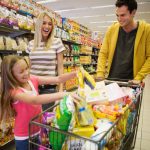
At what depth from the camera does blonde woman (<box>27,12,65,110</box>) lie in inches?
86.4

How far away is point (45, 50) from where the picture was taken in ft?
7.21

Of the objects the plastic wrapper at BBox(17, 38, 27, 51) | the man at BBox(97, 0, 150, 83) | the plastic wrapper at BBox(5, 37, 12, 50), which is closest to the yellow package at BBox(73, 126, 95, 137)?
the man at BBox(97, 0, 150, 83)

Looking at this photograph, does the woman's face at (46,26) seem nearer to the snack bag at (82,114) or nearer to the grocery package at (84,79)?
the grocery package at (84,79)

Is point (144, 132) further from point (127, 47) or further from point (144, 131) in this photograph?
point (127, 47)

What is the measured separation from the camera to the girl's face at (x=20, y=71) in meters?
1.45

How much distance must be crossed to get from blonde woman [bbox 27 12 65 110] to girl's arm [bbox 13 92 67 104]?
85 centimetres

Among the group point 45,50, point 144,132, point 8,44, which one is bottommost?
point 144,132

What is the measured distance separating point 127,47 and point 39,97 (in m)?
1.28

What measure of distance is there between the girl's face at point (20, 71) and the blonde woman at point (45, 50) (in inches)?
29.0

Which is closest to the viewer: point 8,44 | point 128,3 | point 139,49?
point 128,3

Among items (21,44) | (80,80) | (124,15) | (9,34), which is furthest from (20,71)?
(9,34)

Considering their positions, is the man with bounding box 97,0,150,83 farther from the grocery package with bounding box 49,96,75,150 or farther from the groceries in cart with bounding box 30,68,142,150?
the grocery package with bounding box 49,96,75,150

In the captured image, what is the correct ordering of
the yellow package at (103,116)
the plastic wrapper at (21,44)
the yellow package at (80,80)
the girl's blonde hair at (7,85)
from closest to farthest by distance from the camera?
the yellow package at (103,116) → the yellow package at (80,80) → the girl's blonde hair at (7,85) → the plastic wrapper at (21,44)

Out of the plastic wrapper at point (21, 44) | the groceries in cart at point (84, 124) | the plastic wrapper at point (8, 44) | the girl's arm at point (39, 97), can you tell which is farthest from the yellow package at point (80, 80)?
the plastic wrapper at point (21, 44)
